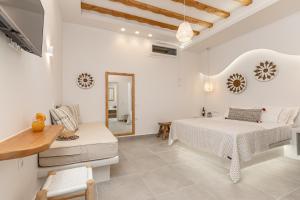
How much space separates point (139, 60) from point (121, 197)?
3.75 metres

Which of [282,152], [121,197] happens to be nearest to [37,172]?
[121,197]

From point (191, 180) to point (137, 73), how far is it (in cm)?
331

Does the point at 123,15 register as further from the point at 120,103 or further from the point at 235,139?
the point at 235,139

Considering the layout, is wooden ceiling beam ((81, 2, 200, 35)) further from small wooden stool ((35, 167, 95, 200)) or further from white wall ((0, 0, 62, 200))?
small wooden stool ((35, 167, 95, 200))

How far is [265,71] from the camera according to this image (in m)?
3.88

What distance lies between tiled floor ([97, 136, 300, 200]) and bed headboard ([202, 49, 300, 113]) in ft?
4.79

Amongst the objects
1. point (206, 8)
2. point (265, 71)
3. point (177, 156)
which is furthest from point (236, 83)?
point (177, 156)

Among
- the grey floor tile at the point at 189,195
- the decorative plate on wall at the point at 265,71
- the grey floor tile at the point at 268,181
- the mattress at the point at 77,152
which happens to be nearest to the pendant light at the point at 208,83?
the decorative plate on wall at the point at 265,71

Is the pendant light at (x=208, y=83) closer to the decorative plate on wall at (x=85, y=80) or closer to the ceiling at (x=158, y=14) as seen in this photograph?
the ceiling at (x=158, y=14)

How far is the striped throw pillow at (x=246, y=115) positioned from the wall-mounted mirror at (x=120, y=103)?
274 cm

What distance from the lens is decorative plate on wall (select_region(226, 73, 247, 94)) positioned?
4.39m

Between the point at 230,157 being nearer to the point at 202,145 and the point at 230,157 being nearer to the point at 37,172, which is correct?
the point at 202,145

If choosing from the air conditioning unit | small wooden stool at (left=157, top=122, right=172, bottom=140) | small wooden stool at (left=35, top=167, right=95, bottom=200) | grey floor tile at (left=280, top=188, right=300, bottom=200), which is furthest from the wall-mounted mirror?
grey floor tile at (left=280, top=188, right=300, bottom=200)

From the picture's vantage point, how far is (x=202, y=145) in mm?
2996
